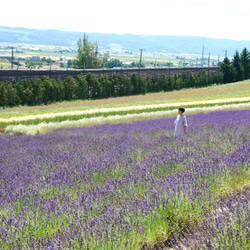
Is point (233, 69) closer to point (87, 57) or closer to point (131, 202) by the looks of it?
point (87, 57)

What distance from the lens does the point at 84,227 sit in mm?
3066

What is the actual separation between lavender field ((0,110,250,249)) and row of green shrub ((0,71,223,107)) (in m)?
34.3

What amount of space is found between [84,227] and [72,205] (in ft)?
2.38

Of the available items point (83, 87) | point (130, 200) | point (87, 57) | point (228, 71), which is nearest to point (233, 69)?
point (228, 71)

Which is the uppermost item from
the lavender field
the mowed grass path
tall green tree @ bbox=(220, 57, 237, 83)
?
tall green tree @ bbox=(220, 57, 237, 83)

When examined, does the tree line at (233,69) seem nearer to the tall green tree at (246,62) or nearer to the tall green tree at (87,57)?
the tall green tree at (246,62)

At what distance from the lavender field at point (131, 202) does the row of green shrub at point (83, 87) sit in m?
34.3

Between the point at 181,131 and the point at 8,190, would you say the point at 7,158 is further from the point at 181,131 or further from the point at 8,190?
the point at 181,131

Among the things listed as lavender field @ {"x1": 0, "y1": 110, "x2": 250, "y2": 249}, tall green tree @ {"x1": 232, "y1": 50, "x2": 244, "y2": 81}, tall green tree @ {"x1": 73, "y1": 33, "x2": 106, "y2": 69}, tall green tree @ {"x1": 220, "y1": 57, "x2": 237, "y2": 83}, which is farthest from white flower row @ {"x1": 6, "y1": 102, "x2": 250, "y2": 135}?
tall green tree @ {"x1": 73, "y1": 33, "x2": 106, "y2": 69}

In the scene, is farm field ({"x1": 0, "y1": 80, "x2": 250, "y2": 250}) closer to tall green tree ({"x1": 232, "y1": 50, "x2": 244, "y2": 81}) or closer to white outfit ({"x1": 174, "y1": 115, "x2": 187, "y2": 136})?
white outfit ({"x1": 174, "y1": 115, "x2": 187, "y2": 136})

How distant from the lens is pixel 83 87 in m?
46.3

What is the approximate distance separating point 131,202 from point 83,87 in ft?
142

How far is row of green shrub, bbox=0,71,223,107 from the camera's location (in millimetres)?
39028

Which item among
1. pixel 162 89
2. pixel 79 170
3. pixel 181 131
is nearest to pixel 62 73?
pixel 162 89
